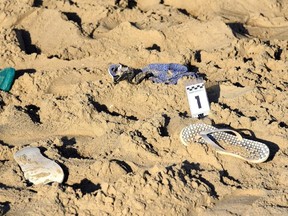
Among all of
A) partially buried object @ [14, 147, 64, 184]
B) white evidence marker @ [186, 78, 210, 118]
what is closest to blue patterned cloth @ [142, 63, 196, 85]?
white evidence marker @ [186, 78, 210, 118]

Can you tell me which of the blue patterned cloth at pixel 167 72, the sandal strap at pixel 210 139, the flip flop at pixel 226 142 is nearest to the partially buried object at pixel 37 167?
the flip flop at pixel 226 142

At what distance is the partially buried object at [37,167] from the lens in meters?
3.27

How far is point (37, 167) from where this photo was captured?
3363mm

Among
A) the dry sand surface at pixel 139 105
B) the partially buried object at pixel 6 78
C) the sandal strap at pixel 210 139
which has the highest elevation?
the sandal strap at pixel 210 139

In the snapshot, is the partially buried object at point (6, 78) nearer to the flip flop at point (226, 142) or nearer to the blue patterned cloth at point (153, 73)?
the blue patterned cloth at point (153, 73)

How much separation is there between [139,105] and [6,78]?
46.5 inches

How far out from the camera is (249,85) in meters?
4.15

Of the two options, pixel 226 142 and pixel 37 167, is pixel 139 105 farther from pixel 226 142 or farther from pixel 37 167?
pixel 37 167

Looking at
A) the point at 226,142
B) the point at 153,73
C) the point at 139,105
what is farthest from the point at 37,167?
the point at 153,73

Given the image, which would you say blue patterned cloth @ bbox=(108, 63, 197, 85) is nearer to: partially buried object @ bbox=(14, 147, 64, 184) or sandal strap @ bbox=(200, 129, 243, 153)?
sandal strap @ bbox=(200, 129, 243, 153)

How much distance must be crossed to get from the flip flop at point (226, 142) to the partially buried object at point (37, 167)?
2.82 ft

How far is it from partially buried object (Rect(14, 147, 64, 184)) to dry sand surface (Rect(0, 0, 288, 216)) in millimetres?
53

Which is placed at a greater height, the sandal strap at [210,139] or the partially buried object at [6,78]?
the sandal strap at [210,139]

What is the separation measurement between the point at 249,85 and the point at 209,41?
2.75 feet
